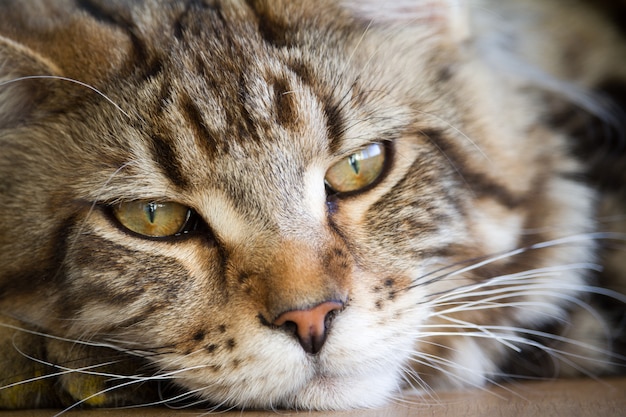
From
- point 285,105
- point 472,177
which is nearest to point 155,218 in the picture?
point 285,105

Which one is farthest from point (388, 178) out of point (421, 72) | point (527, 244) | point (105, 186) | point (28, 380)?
point (28, 380)

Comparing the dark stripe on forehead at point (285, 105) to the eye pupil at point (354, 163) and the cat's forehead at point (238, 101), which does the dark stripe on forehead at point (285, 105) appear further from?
the eye pupil at point (354, 163)

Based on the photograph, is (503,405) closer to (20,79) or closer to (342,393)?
(342,393)

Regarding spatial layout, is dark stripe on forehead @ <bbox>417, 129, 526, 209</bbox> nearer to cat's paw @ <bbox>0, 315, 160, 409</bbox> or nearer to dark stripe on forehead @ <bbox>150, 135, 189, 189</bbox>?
dark stripe on forehead @ <bbox>150, 135, 189, 189</bbox>

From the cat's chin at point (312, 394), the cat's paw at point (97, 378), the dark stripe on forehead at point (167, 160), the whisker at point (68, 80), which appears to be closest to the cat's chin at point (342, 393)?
the cat's chin at point (312, 394)

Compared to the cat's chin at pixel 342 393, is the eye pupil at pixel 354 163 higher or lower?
higher
